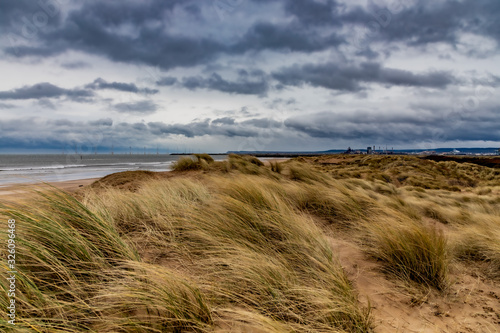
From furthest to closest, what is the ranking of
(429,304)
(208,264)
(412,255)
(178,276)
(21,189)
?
(21,189) < (412,255) < (208,264) < (429,304) < (178,276)

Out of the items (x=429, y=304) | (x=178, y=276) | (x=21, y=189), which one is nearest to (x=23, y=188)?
(x=21, y=189)

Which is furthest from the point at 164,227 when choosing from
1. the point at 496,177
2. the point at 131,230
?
the point at 496,177

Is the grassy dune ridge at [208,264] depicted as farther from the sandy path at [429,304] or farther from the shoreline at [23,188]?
the shoreline at [23,188]

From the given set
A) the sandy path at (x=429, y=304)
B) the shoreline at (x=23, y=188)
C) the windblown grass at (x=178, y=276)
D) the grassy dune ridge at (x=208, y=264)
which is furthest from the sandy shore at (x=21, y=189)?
the sandy path at (x=429, y=304)

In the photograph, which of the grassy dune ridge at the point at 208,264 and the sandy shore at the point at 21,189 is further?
the sandy shore at the point at 21,189

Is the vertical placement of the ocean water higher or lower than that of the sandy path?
higher

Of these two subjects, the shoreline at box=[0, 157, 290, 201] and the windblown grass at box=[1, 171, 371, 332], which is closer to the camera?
the windblown grass at box=[1, 171, 371, 332]

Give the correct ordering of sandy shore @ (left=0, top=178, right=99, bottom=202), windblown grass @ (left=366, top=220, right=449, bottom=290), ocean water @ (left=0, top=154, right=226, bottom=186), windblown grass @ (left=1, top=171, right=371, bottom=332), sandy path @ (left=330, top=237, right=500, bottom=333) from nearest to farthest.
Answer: windblown grass @ (left=1, top=171, right=371, bottom=332) < sandy path @ (left=330, top=237, right=500, bottom=333) < windblown grass @ (left=366, top=220, right=449, bottom=290) < sandy shore @ (left=0, top=178, right=99, bottom=202) < ocean water @ (left=0, top=154, right=226, bottom=186)

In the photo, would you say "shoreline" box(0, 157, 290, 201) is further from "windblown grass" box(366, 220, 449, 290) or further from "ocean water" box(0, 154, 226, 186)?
"windblown grass" box(366, 220, 449, 290)

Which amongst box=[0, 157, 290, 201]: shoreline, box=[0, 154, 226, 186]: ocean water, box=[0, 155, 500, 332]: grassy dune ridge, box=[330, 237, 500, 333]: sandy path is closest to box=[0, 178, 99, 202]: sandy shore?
box=[0, 157, 290, 201]: shoreline

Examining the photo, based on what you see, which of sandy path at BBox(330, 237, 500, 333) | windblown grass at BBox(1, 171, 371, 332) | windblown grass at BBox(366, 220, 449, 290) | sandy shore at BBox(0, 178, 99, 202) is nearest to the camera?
windblown grass at BBox(1, 171, 371, 332)

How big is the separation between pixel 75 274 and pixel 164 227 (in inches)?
53.5

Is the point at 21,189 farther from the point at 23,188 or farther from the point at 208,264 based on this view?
the point at 208,264

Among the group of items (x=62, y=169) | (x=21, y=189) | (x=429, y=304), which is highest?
(x=21, y=189)
